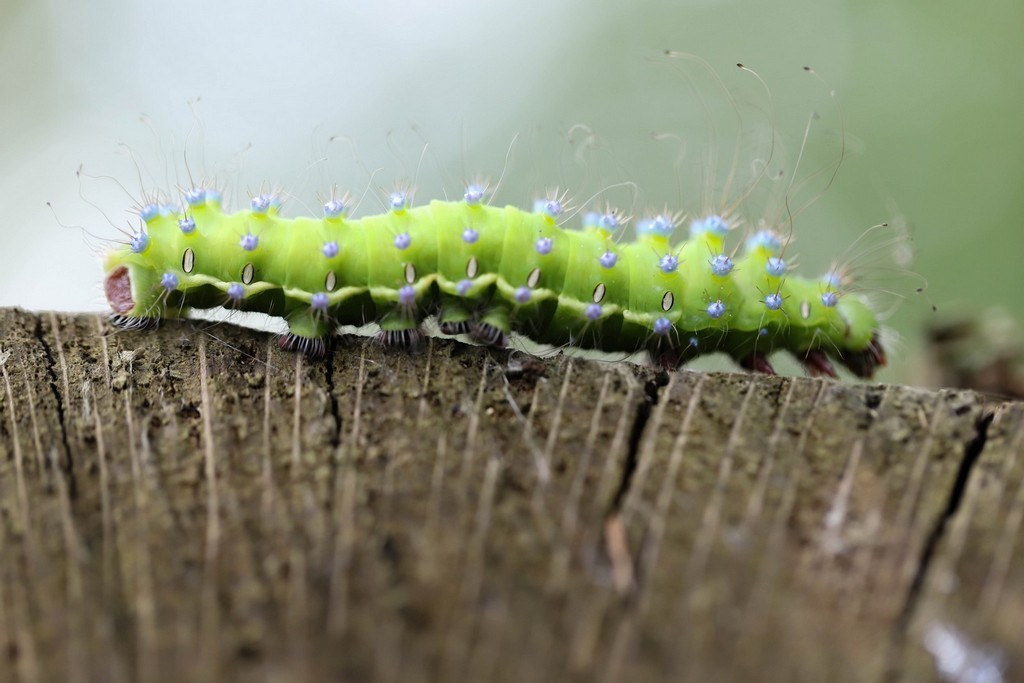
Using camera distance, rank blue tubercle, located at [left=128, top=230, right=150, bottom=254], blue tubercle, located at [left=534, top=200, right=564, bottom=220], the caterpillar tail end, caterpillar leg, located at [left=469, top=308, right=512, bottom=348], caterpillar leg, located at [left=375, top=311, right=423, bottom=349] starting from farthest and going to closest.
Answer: the caterpillar tail end, blue tubercle, located at [left=534, top=200, right=564, bottom=220], blue tubercle, located at [left=128, top=230, right=150, bottom=254], caterpillar leg, located at [left=469, top=308, right=512, bottom=348], caterpillar leg, located at [left=375, top=311, right=423, bottom=349]

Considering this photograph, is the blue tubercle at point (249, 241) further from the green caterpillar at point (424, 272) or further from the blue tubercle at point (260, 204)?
the blue tubercle at point (260, 204)

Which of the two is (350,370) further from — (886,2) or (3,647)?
(886,2)

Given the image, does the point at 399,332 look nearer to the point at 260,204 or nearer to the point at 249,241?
the point at 249,241

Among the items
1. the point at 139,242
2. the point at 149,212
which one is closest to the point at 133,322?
the point at 139,242

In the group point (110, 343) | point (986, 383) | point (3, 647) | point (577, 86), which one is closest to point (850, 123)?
point (577, 86)

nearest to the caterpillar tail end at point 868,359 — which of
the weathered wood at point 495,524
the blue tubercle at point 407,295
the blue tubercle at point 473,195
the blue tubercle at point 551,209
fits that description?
the blue tubercle at point 551,209

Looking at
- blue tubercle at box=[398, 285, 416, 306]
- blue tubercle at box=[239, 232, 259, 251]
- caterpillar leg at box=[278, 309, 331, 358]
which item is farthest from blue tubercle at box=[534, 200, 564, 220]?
blue tubercle at box=[239, 232, 259, 251]

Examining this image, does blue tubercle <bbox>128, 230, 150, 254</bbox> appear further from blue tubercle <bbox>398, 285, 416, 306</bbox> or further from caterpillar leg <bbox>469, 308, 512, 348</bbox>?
caterpillar leg <bbox>469, 308, 512, 348</bbox>
